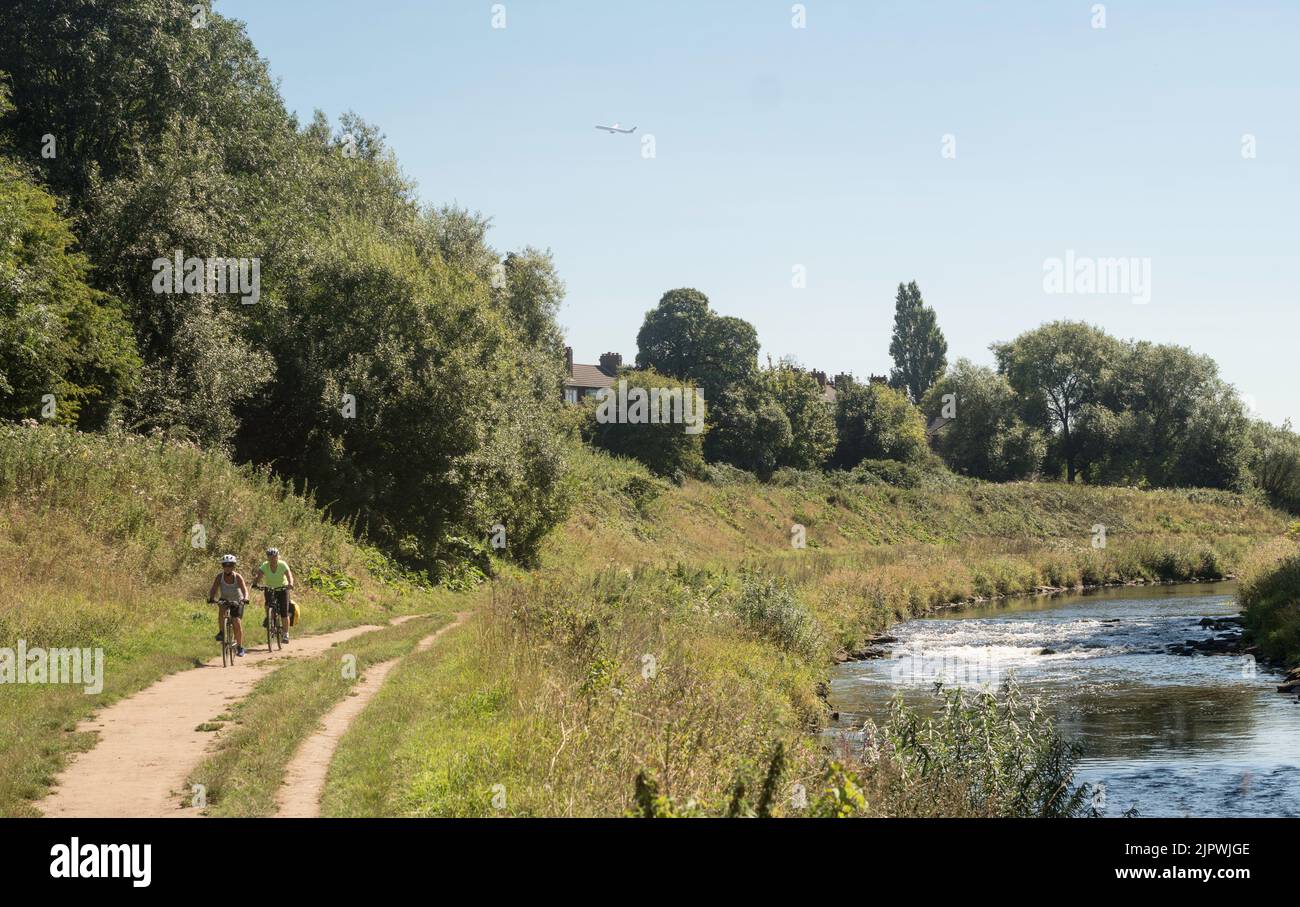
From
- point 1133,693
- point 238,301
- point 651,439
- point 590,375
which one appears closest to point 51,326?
point 238,301

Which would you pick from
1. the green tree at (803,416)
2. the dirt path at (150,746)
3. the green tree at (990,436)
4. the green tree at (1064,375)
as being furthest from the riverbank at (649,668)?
the green tree at (1064,375)

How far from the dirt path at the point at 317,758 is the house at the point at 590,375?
87029 mm

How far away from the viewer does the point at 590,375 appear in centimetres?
11388

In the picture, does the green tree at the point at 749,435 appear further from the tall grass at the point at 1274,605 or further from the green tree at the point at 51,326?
the green tree at the point at 51,326

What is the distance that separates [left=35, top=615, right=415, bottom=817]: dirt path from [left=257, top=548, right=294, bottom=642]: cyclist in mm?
1655

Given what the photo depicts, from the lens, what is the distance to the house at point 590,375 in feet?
351

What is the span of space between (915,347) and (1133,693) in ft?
353

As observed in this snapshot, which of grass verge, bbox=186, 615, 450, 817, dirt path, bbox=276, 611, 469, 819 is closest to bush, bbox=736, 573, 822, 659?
grass verge, bbox=186, 615, 450, 817

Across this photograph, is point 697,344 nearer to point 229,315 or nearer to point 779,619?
point 229,315

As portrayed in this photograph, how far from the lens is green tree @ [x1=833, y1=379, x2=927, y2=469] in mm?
83438

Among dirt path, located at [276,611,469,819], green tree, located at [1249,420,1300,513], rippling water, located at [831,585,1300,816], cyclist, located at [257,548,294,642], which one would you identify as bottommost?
rippling water, located at [831,585,1300,816]

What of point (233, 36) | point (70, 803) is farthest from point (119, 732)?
point (233, 36)

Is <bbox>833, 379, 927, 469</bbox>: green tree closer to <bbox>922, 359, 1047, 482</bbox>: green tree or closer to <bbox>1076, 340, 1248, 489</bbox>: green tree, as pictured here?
<bbox>922, 359, 1047, 482</bbox>: green tree

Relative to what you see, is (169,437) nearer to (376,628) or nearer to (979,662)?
(376,628)
